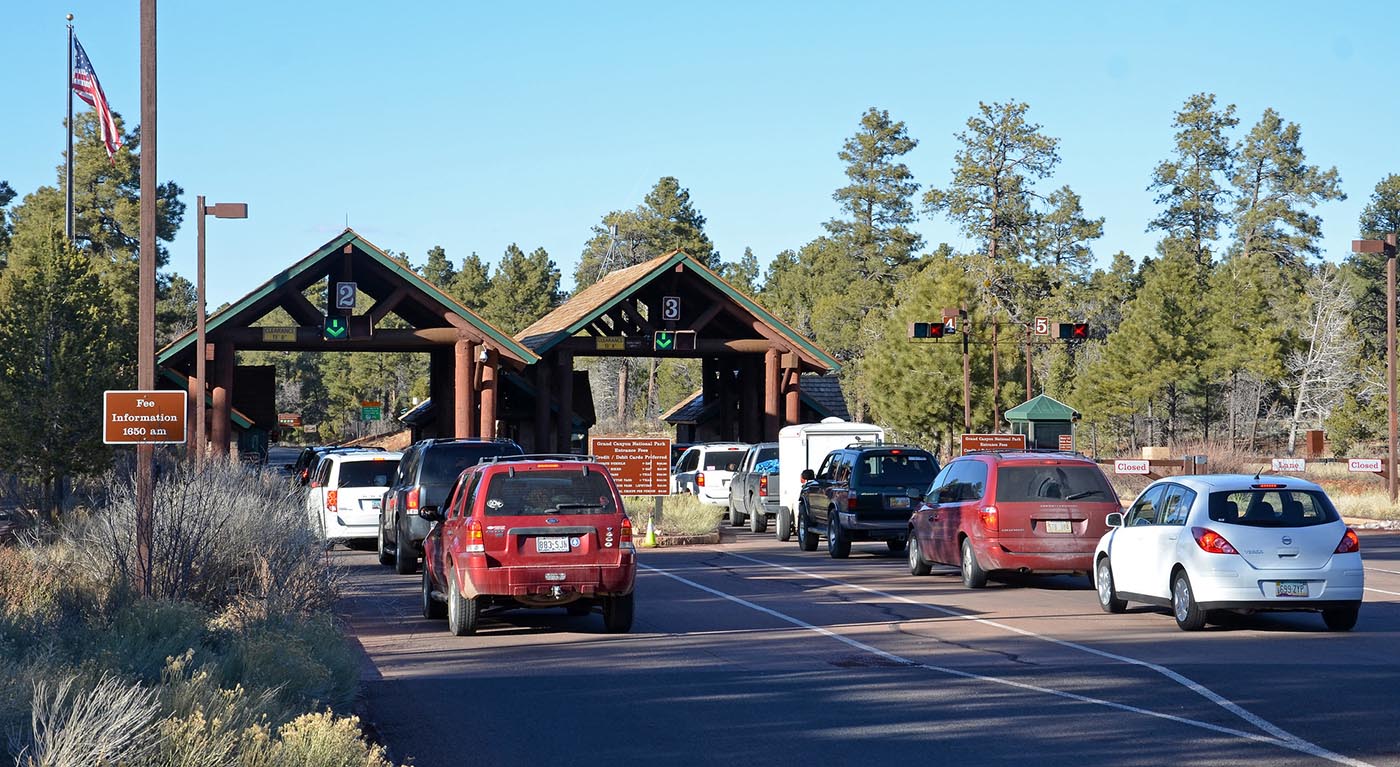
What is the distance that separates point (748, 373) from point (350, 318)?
578 inches

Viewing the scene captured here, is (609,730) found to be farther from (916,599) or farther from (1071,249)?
(1071,249)

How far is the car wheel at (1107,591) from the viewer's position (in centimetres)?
1700

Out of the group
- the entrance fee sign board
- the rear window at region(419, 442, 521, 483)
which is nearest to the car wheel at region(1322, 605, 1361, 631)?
the rear window at region(419, 442, 521, 483)

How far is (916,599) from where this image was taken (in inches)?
741

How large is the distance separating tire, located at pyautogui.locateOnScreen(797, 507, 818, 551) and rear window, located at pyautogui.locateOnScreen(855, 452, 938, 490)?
2.46m

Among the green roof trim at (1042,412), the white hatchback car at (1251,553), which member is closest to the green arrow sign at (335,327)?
the green roof trim at (1042,412)

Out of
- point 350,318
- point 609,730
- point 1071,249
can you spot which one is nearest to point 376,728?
point 609,730

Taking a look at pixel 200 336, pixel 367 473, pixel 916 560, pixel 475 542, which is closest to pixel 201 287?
pixel 200 336

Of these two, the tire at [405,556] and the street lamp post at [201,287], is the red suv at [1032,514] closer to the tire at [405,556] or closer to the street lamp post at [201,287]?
the tire at [405,556]

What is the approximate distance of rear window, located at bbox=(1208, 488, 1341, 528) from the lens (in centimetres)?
1523

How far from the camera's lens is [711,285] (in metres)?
45.5

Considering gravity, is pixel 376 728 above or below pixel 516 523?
below

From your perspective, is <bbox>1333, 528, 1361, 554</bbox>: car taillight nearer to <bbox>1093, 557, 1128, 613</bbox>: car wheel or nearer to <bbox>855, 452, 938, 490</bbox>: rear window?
<bbox>1093, 557, 1128, 613</bbox>: car wheel

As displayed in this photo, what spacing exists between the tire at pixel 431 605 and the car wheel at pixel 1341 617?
9.18m
